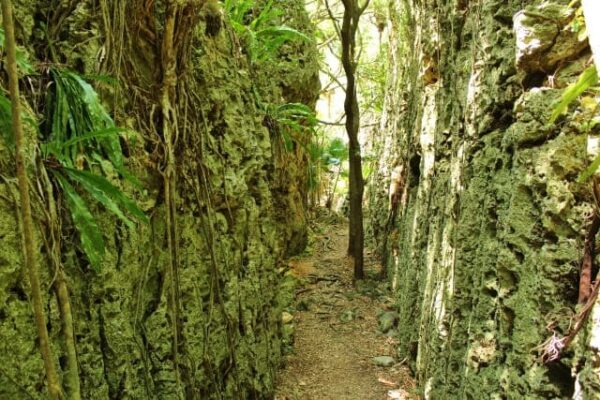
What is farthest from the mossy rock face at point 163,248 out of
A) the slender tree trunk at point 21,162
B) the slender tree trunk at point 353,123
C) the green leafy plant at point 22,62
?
the slender tree trunk at point 353,123

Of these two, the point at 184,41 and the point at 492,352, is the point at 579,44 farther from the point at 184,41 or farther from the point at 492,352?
the point at 184,41

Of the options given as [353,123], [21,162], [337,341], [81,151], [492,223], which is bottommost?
[337,341]

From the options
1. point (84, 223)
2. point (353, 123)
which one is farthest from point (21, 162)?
point (353, 123)

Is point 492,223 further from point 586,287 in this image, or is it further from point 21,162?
point 21,162

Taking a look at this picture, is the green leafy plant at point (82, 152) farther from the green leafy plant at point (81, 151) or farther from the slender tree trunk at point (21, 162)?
the slender tree trunk at point (21, 162)

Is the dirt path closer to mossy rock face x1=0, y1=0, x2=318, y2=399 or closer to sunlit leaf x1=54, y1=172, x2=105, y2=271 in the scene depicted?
mossy rock face x1=0, y1=0, x2=318, y2=399

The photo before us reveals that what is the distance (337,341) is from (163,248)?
142 inches

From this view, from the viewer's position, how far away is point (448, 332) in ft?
12.3

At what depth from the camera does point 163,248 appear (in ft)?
9.90

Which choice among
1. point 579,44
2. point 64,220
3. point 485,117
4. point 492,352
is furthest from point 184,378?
point 579,44

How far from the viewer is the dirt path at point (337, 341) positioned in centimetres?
489

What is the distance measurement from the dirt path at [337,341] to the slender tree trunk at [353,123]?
0.59m

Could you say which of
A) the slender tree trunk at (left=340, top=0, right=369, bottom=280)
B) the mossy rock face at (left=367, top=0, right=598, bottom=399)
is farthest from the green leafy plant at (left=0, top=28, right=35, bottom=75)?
the slender tree trunk at (left=340, top=0, right=369, bottom=280)

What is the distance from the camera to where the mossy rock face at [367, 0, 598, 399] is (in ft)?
7.41
